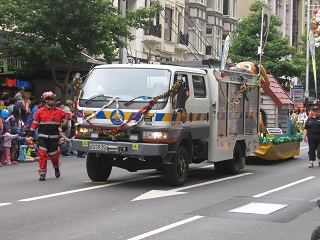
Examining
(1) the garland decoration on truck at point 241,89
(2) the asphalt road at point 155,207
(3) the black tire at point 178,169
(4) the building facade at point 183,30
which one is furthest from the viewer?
(4) the building facade at point 183,30

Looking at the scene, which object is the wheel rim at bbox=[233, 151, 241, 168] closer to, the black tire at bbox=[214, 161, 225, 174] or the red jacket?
the black tire at bbox=[214, 161, 225, 174]

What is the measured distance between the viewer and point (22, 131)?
19.3 metres

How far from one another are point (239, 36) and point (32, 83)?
1862 cm

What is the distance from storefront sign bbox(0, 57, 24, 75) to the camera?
25.0 meters

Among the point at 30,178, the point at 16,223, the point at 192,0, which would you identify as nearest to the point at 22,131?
the point at 30,178

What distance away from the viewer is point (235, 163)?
55.2 ft

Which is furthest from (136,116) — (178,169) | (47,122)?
(47,122)

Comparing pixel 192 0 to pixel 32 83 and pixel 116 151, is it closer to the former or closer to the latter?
pixel 32 83

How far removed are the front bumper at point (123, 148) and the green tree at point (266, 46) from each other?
106 feet

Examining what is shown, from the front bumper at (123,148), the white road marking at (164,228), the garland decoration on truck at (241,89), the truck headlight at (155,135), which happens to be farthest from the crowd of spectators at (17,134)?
the white road marking at (164,228)

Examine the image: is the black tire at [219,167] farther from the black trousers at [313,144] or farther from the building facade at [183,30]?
the building facade at [183,30]

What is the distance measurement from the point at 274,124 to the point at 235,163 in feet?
21.0

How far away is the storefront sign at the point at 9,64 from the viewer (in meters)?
25.0


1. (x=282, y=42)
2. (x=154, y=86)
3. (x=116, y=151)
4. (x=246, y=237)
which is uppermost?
(x=282, y=42)
